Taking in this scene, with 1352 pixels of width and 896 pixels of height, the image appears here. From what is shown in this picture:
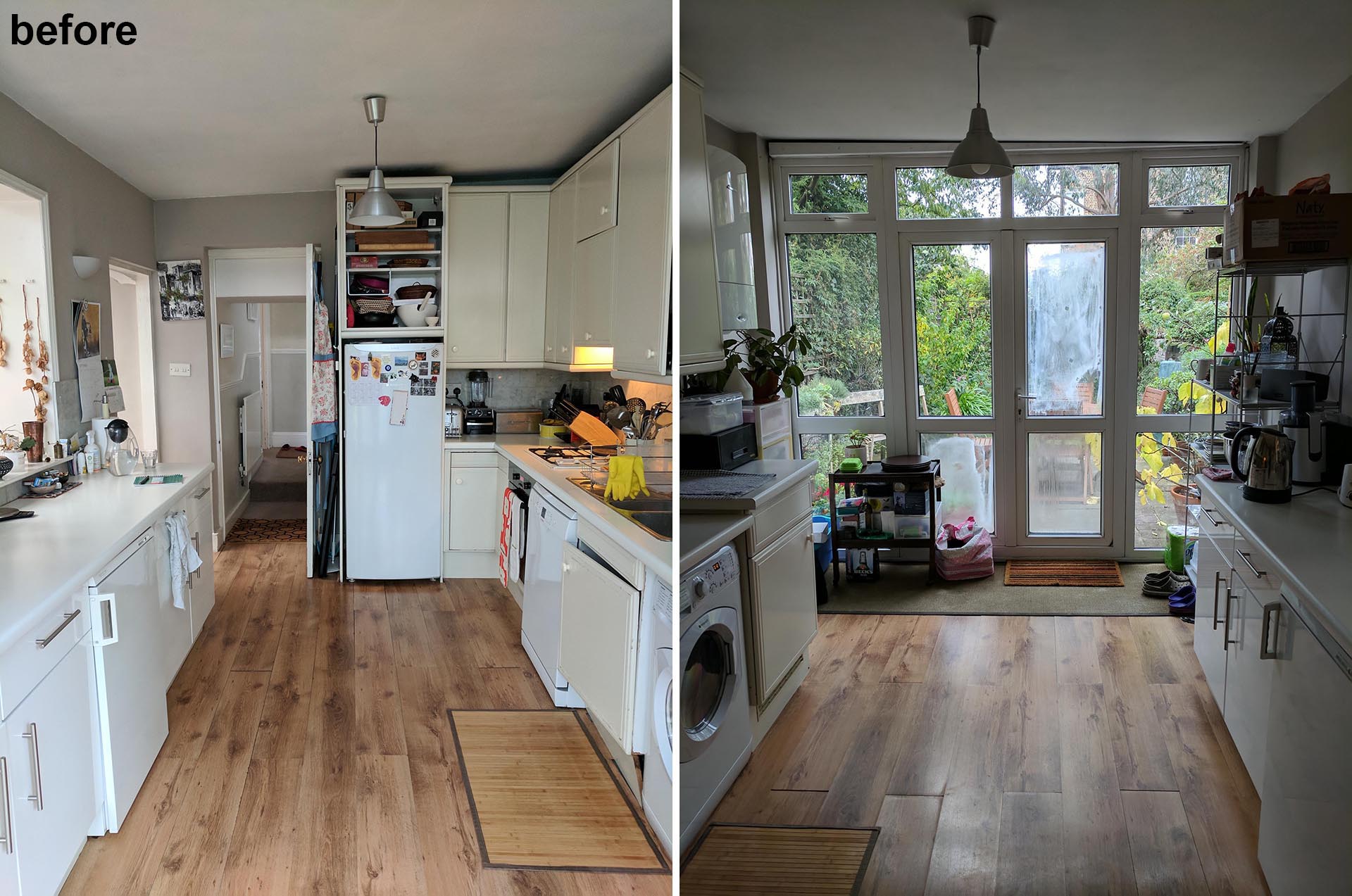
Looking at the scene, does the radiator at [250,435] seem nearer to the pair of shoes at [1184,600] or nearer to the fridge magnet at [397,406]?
the fridge magnet at [397,406]

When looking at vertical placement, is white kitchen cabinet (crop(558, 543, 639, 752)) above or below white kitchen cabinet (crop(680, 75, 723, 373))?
below

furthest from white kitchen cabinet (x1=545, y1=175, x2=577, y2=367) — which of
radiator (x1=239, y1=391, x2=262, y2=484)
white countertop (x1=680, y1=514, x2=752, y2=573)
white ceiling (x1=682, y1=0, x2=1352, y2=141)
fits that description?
white ceiling (x1=682, y1=0, x2=1352, y2=141)

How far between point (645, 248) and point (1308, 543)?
229 cm

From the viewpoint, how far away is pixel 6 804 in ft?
5.84

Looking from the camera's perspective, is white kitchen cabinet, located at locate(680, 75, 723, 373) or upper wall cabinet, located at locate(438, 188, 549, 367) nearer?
white kitchen cabinet, located at locate(680, 75, 723, 373)

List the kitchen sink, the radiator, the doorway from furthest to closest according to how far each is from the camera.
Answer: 1. the radiator
2. the doorway
3. the kitchen sink

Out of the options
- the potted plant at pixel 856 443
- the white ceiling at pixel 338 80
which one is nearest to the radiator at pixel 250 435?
the white ceiling at pixel 338 80

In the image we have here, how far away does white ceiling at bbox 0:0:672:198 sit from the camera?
2.59 m

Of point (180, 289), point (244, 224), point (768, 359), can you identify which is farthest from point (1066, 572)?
point (180, 289)

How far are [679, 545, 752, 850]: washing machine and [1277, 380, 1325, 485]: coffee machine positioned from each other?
31.4 inches

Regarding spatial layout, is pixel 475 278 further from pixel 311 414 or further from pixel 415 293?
pixel 311 414

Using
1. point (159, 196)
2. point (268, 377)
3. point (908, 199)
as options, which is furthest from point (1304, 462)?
point (268, 377)

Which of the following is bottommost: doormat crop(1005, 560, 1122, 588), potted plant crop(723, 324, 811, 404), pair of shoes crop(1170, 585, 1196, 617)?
pair of shoes crop(1170, 585, 1196, 617)

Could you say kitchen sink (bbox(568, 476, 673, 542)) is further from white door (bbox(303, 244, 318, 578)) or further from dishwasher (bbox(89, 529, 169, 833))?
white door (bbox(303, 244, 318, 578))
